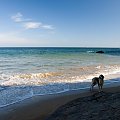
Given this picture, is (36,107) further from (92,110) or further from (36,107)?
(92,110)

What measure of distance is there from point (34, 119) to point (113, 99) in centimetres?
257

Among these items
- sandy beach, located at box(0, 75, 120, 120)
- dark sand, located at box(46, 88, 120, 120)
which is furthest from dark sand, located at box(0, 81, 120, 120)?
dark sand, located at box(46, 88, 120, 120)

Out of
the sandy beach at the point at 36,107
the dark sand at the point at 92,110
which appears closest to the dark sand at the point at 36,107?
the sandy beach at the point at 36,107

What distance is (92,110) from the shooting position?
749 cm

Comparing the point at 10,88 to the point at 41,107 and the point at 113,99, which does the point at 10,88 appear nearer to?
the point at 41,107

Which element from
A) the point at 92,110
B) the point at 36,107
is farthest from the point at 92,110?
the point at 36,107

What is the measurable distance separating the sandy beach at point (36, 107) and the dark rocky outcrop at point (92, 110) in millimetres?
679

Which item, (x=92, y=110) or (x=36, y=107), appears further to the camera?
(x=36, y=107)

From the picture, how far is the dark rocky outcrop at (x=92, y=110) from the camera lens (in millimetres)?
6891

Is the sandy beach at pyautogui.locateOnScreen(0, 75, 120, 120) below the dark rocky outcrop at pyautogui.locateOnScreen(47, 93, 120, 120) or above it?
below

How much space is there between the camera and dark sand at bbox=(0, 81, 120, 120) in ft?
27.0

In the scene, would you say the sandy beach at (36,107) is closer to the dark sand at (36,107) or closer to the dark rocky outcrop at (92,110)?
the dark sand at (36,107)

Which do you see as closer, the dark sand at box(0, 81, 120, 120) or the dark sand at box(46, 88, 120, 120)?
the dark sand at box(46, 88, 120, 120)

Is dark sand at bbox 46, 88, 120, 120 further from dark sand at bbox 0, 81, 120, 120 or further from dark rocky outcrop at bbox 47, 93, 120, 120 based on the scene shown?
dark sand at bbox 0, 81, 120, 120
